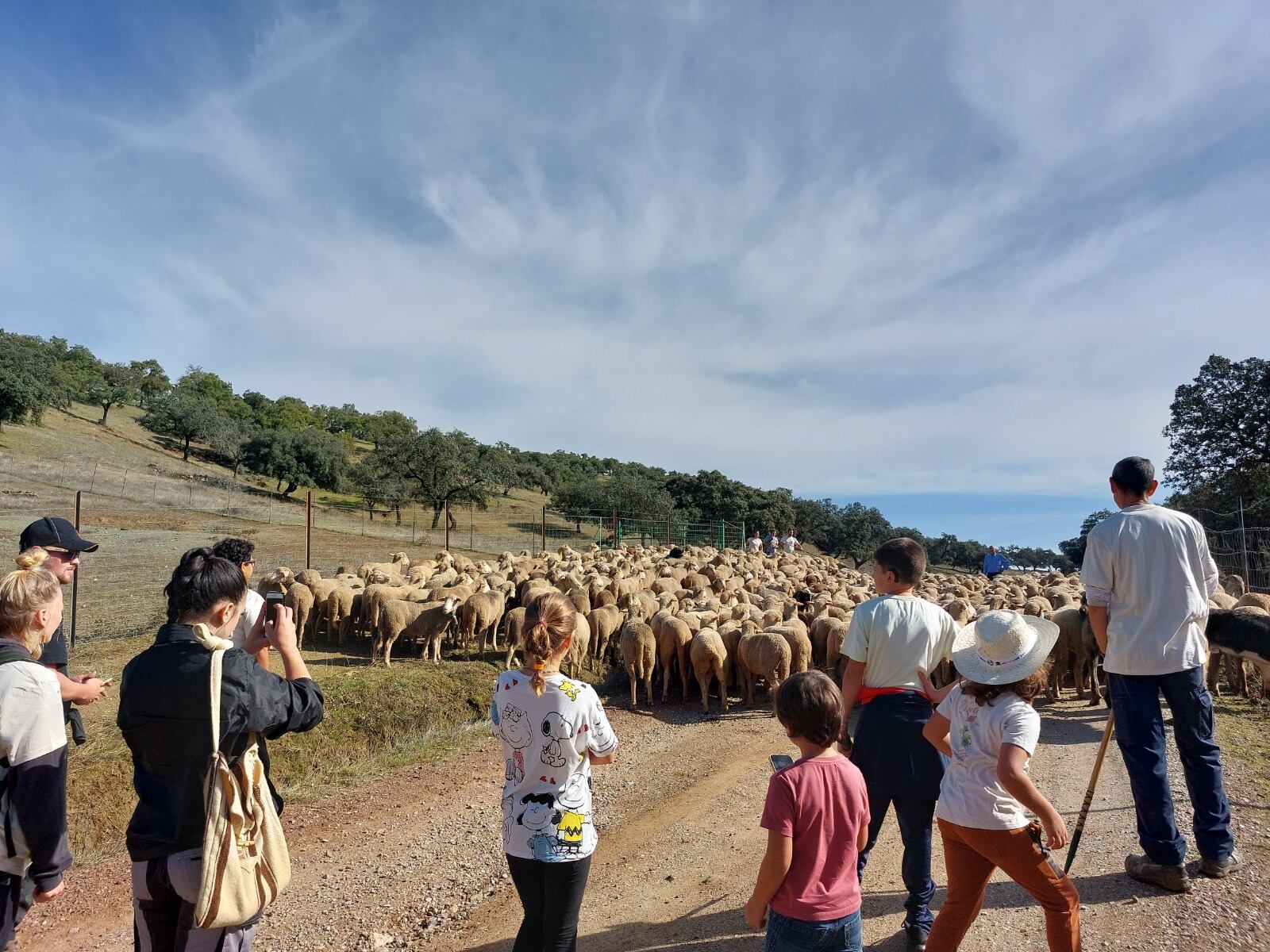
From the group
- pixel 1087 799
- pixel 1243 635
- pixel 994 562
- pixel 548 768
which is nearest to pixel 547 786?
pixel 548 768

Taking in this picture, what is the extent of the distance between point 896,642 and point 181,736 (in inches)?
125

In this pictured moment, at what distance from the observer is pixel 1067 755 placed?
6.92 metres

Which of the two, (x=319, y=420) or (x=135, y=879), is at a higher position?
(x=319, y=420)

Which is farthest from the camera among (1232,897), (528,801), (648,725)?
(648,725)

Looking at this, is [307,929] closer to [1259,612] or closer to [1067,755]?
[1067,755]

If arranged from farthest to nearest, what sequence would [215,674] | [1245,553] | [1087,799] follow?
1. [1245,553]
2. [1087,799]
3. [215,674]

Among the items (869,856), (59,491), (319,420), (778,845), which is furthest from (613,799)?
(319,420)

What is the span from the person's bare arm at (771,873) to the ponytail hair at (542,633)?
1060mm

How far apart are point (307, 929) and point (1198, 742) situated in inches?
218

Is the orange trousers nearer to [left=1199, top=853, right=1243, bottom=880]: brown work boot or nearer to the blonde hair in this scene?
[left=1199, top=853, right=1243, bottom=880]: brown work boot

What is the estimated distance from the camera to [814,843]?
2.49m

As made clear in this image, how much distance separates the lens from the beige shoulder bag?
2291 mm

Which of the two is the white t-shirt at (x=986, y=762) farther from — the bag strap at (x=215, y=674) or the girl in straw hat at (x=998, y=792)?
the bag strap at (x=215, y=674)

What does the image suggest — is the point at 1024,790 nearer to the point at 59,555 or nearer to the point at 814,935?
the point at 814,935
